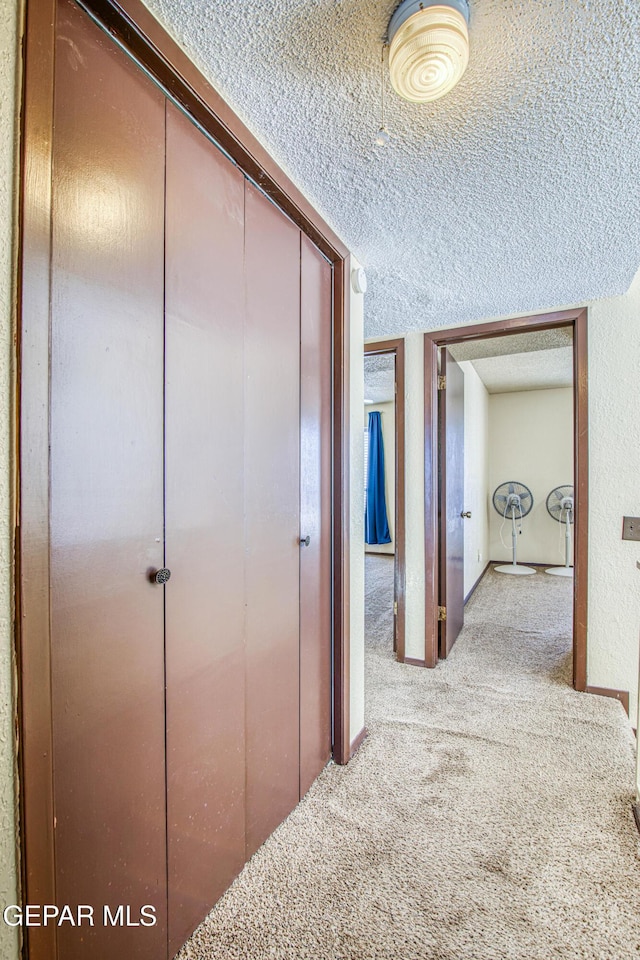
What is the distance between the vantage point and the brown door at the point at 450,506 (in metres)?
2.86

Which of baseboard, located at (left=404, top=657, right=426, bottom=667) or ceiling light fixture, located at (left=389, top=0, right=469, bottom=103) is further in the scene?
baseboard, located at (left=404, top=657, right=426, bottom=667)

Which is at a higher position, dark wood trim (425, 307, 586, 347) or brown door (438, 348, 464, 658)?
dark wood trim (425, 307, 586, 347)

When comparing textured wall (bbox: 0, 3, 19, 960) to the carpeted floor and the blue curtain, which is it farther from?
the blue curtain

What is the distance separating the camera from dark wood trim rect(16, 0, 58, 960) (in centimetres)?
70

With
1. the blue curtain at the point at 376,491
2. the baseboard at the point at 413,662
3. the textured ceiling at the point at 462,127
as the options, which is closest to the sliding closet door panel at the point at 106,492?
the textured ceiling at the point at 462,127

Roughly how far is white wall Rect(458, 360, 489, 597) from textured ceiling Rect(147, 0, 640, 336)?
2.07 m

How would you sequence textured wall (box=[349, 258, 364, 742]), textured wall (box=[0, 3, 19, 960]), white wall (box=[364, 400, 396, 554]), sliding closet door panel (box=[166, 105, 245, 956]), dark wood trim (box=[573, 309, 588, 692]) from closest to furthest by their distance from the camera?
textured wall (box=[0, 3, 19, 960])
sliding closet door panel (box=[166, 105, 245, 956])
textured wall (box=[349, 258, 364, 742])
dark wood trim (box=[573, 309, 588, 692])
white wall (box=[364, 400, 396, 554])

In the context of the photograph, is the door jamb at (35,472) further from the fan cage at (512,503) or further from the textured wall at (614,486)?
the fan cage at (512,503)

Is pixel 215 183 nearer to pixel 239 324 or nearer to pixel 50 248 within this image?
pixel 239 324

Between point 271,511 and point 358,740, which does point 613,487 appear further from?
point 271,511

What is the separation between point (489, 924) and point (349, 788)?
61 cm

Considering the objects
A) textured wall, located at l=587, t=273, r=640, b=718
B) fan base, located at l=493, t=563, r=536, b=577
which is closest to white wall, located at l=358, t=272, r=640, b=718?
textured wall, located at l=587, t=273, r=640, b=718

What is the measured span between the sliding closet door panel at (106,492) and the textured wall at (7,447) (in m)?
0.07

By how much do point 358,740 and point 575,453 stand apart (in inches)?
75.3
